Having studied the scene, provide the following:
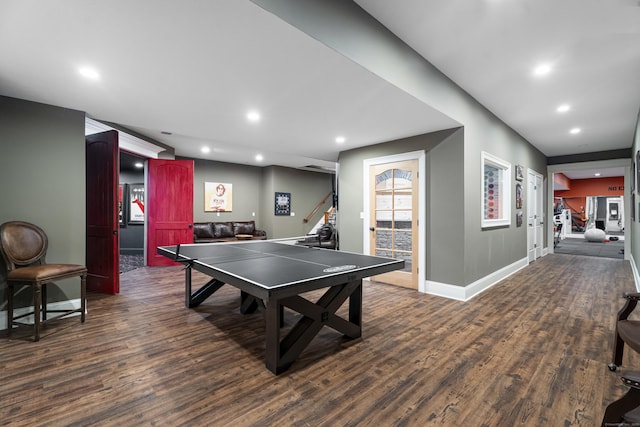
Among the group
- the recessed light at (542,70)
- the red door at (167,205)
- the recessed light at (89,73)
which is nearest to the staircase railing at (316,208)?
the red door at (167,205)

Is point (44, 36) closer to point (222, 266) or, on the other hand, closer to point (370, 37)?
point (222, 266)

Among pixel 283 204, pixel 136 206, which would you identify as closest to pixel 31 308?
pixel 136 206

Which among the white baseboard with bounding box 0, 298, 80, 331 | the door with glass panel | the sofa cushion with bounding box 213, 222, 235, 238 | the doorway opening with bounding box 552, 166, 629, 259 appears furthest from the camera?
the doorway opening with bounding box 552, 166, 629, 259

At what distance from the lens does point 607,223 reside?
1440 centimetres

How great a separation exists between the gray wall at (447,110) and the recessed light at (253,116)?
168cm

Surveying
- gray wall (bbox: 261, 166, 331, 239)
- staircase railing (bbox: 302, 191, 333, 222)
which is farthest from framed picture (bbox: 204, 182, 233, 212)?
staircase railing (bbox: 302, 191, 333, 222)

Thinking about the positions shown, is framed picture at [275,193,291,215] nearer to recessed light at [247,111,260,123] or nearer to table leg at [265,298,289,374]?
recessed light at [247,111,260,123]

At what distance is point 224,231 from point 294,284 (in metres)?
6.83

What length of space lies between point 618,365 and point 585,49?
282 centimetres

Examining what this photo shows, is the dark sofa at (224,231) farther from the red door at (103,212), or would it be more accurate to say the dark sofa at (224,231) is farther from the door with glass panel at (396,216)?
the door with glass panel at (396,216)

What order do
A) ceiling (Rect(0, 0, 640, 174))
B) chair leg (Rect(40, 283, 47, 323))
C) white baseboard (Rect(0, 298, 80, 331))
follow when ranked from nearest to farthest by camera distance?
ceiling (Rect(0, 0, 640, 174))
white baseboard (Rect(0, 298, 80, 331))
chair leg (Rect(40, 283, 47, 323))

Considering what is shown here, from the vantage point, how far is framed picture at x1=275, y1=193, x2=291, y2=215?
9.06m

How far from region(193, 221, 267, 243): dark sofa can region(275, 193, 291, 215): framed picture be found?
0.87 meters

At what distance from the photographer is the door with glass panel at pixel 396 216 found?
4449 mm
